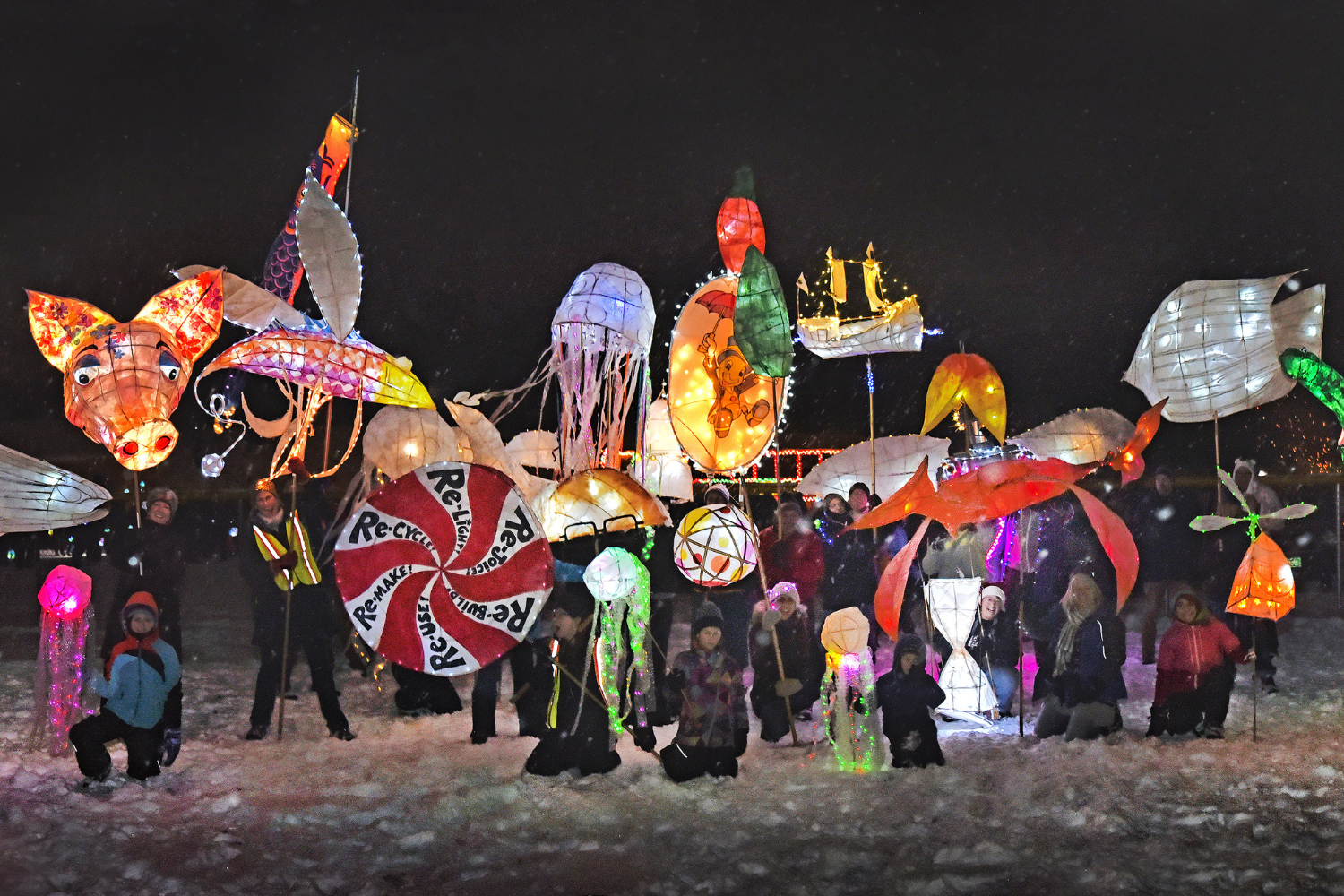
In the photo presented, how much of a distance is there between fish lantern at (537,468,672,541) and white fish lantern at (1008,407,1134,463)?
3452 millimetres

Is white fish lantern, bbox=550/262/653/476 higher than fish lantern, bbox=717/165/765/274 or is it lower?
lower

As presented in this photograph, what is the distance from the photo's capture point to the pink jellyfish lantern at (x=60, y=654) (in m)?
5.80

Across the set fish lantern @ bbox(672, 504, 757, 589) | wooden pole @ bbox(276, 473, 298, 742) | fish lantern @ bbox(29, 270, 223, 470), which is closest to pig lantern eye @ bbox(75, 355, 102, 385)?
fish lantern @ bbox(29, 270, 223, 470)

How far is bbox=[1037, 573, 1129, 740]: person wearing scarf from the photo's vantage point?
623 cm

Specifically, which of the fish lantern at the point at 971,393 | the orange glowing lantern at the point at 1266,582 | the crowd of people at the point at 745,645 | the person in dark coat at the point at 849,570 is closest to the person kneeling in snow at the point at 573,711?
the crowd of people at the point at 745,645

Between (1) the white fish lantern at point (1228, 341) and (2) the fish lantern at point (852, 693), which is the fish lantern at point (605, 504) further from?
(1) the white fish lantern at point (1228, 341)

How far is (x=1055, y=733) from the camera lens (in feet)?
20.6

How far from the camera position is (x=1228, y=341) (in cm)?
669

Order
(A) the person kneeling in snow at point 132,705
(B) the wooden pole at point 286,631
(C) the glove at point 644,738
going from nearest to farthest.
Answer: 1. (A) the person kneeling in snow at point 132,705
2. (C) the glove at point 644,738
3. (B) the wooden pole at point 286,631

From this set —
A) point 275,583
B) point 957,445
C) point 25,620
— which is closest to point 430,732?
point 275,583

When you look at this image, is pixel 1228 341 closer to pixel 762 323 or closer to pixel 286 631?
pixel 762 323

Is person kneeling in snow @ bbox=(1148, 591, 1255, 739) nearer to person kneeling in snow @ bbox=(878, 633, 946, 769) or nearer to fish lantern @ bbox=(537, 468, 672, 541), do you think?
person kneeling in snow @ bbox=(878, 633, 946, 769)

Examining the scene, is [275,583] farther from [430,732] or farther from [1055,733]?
[1055,733]

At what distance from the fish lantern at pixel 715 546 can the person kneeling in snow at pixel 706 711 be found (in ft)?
1.38
